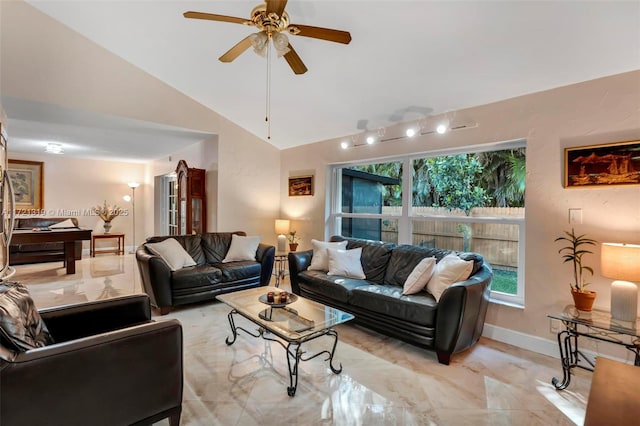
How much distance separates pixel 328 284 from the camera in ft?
11.0

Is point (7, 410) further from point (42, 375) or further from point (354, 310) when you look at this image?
point (354, 310)

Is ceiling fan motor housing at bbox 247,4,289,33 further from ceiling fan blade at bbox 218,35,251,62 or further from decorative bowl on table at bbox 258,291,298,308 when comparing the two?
decorative bowl on table at bbox 258,291,298,308

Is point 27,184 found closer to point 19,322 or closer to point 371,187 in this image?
point 19,322

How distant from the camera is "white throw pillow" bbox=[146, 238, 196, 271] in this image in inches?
146

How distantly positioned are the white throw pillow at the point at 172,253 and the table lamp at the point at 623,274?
13.6ft

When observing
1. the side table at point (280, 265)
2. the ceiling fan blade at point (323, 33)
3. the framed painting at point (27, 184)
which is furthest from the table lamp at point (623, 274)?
the framed painting at point (27, 184)

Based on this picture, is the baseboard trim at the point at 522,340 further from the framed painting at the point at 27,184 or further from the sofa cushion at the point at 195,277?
the framed painting at the point at 27,184

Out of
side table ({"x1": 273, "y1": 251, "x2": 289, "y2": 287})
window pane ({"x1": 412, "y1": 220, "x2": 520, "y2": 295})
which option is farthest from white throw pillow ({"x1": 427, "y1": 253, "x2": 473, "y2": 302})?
side table ({"x1": 273, "y1": 251, "x2": 289, "y2": 287})

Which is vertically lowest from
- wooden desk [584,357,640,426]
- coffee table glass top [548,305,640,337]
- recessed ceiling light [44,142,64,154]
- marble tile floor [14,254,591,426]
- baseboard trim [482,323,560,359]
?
marble tile floor [14,254,591,426]

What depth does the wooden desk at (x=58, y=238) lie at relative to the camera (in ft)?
16.5

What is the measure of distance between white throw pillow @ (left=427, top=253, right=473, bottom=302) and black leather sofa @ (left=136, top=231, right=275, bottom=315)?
242 cm

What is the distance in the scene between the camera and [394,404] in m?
1.95

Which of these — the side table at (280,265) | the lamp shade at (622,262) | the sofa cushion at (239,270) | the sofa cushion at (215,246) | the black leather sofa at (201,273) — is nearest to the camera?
the lamp shade at (622,262)

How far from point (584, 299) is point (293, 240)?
384 cm
